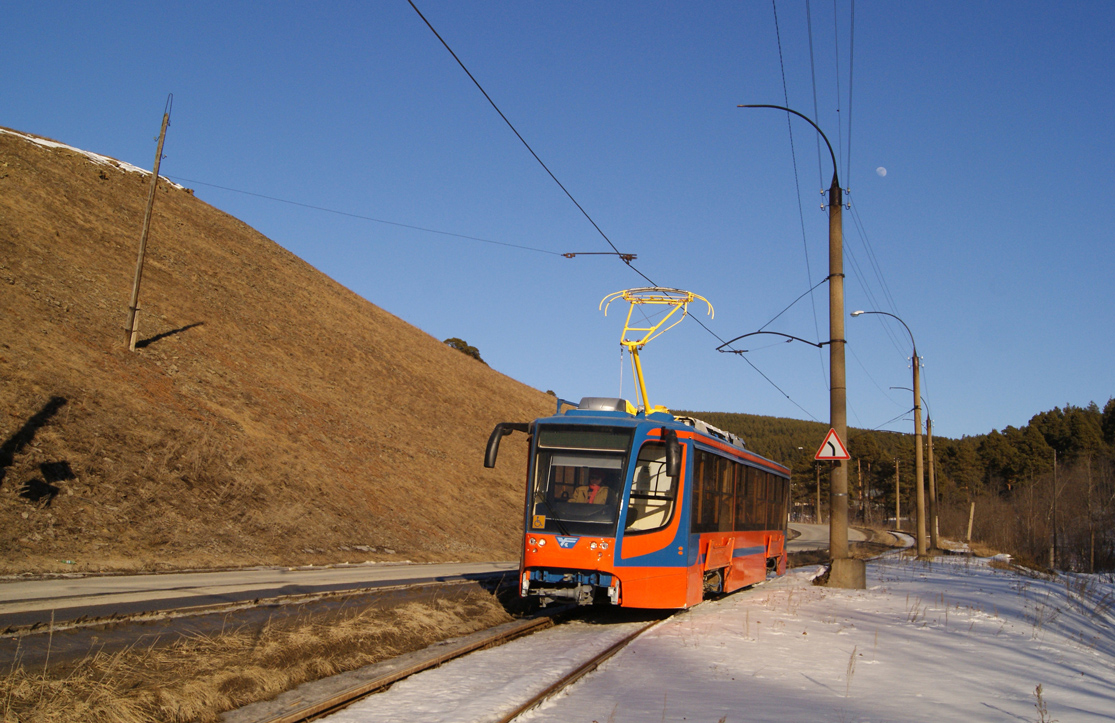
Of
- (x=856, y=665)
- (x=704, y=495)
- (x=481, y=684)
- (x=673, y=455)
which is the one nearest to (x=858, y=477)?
(x=704, y=495)

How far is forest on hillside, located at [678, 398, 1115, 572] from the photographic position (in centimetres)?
5912

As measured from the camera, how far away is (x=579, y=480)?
510 inches

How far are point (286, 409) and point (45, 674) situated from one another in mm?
29607

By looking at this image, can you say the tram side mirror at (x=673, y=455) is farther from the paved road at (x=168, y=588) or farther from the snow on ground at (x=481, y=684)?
the paved road at (x=168, y=588)

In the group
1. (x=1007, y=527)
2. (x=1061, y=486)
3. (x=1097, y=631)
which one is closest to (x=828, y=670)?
(x=1097, y=631)

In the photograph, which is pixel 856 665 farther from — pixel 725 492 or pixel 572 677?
pixel 725 492

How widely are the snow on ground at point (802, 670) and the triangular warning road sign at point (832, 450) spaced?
291cm

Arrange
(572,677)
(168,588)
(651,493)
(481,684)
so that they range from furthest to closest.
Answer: (168,588) < (651,493) < (572,677) < (481,684)

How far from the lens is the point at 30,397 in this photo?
22.1m

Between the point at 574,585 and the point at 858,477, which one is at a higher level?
the point at 858,477

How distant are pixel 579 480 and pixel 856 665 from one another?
4886mm

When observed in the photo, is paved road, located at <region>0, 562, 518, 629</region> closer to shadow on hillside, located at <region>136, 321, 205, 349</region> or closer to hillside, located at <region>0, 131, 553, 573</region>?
hillside, located at <region>0, 131, 553, 573</region>

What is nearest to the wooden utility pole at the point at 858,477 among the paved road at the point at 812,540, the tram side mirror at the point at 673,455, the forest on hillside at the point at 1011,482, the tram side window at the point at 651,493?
the forest on hillside at the point at 1011,482

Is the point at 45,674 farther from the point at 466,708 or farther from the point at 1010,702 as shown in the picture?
the point at 1010,702
